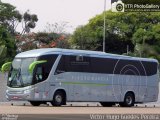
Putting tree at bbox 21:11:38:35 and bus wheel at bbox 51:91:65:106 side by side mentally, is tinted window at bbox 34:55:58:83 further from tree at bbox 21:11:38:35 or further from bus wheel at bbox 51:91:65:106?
tree at bbox 21:11:38:35

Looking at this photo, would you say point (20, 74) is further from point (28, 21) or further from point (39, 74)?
point (28, 21)

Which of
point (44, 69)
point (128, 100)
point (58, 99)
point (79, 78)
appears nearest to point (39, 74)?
point (44, 69)

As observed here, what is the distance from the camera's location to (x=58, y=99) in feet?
88.2

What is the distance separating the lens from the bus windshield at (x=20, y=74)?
26.3m

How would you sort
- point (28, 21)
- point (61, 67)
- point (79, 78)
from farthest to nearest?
1. point (28, 21)
2. point (79, 78)
3. point (61, 67)

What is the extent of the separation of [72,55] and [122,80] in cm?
407

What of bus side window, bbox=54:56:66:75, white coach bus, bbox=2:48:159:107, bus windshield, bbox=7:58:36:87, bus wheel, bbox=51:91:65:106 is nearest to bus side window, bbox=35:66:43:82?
white coach bus, bbox=2:48:159:107

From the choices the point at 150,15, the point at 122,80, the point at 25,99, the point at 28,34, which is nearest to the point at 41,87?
the point at 25,99

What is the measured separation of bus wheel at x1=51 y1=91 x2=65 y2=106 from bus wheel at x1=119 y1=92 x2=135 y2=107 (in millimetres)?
4766

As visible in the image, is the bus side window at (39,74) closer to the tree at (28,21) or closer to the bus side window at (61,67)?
the bus side window at (61,67)

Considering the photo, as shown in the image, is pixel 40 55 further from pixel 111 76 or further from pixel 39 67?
pixel 111 76

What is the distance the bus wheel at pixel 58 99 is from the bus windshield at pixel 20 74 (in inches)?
61.0

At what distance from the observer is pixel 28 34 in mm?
81938

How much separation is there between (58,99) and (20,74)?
2.25 m
